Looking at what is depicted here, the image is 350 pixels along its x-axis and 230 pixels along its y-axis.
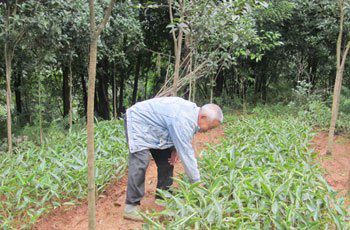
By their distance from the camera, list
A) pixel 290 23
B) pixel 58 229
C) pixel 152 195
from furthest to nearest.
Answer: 1. pixel 290 23
2. pixel 152 195
3. pixel 58 229

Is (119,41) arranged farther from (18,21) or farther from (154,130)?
(154,130)

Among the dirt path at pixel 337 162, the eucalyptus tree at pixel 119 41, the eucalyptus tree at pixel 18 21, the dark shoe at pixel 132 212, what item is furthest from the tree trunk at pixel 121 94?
the dark shoe at pixel 132 212

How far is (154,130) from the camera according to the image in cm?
338

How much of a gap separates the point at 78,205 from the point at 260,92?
9573 millimetres

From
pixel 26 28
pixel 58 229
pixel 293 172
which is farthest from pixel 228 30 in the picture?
pixel 58 229

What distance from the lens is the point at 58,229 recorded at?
3342 millimetres

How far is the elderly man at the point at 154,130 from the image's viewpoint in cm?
317

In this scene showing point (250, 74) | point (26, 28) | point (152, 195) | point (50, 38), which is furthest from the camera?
point (250, 74)

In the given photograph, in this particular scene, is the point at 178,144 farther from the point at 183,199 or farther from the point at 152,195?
the point at 152,195

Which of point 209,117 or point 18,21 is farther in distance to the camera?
point 18,21

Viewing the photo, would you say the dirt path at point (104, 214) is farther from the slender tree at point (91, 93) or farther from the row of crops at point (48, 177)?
the slender tree at point (91, 93)

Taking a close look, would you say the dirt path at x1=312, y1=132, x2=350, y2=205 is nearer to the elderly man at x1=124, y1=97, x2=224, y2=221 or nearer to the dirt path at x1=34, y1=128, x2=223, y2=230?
the elderly man at x1=124, y1=97, x2=224, y2=221

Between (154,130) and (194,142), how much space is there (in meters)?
2.20

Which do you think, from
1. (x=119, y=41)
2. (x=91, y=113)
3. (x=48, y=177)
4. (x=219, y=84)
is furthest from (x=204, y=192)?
(x=219, y=84)
